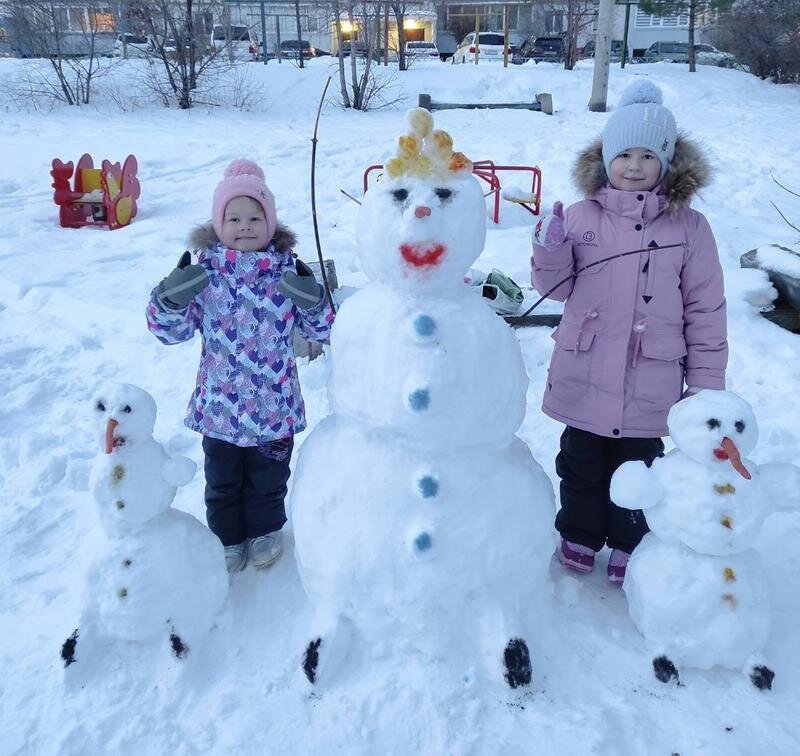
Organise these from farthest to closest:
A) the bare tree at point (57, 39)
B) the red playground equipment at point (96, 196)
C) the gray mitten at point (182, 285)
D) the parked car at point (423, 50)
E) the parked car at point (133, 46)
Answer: the parked car at point (423, 50), the parked car at point (133, 46), the bare tree at point (57, 39), the red playground equipment at point (96, 196), the gray mitten at point (182, 285)

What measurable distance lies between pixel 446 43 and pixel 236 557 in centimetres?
2756

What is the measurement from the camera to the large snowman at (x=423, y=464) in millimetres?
1737

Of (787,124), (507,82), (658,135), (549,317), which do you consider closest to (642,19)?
(507,82)

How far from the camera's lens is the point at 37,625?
2211mm

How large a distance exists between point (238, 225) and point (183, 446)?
1.52 m

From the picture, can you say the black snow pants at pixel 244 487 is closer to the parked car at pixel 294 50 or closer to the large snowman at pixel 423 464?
the large snowman at pixel 423 464

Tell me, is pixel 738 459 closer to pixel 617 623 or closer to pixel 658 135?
pixel 617 623

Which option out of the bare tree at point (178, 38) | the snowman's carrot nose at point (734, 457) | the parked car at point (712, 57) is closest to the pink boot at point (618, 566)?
the snowman's carrot nose at point (734, 457)

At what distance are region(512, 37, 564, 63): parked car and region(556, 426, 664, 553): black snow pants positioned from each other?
2179 cm

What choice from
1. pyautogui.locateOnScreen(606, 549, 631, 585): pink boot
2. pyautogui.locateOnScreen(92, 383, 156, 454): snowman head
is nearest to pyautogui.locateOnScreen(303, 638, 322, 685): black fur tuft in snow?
pyautogui.locateOnScreen(92, 383, 156, 454): snowman head

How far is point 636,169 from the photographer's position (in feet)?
7.12

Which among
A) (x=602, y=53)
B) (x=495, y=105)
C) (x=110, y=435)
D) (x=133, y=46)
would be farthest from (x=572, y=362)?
(x=133, y=46)

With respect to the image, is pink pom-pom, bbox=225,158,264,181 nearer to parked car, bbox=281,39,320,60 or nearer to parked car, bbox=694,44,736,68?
parked car, bbox=694,44,736,68

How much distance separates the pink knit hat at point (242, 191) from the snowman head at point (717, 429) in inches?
53.1
